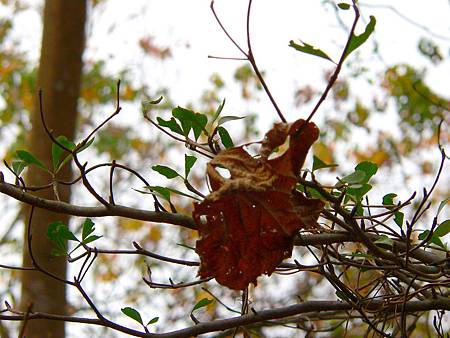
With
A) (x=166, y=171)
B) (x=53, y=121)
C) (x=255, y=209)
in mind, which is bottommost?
(x=255, y=209)

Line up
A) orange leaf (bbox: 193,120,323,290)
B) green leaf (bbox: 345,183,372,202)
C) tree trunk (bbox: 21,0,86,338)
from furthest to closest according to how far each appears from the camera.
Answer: tree trunk (bbox: 21,0,86,338) → green leaf (bbox: 345,183,372,202) → orange leaf (bbox: 193,120,323,290)

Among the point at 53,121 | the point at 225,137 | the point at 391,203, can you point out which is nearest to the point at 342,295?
the point at 391,203

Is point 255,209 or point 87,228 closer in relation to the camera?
point 255,209

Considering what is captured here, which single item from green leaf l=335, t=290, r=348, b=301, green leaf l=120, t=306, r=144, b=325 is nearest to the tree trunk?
green leaf l=120, t=306, r=144, b=325

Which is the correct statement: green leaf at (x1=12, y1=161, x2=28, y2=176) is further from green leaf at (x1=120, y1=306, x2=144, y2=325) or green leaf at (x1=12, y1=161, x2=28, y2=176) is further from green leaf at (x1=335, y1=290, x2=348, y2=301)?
green leaf at (x1=335, y1=290, x2=348, y2=301)

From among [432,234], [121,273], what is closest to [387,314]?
[432,234]

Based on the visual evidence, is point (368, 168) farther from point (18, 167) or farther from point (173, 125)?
point (18, 167)

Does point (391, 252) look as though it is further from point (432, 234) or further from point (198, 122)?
point (198, 122)

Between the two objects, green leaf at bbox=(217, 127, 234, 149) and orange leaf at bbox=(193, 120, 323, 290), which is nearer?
orange leaf at bbox=(193, 120, 323, 290)
